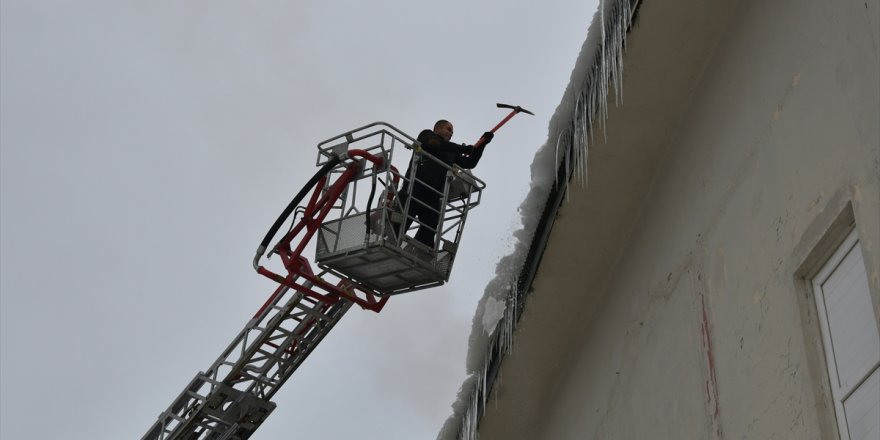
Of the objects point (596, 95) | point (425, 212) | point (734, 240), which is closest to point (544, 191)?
point (596, 95)

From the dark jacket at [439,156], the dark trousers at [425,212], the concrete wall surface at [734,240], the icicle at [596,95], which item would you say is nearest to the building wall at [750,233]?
the concrete wall surface at [734,240]

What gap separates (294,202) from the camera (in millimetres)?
10891

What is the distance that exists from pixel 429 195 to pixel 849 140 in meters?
5.87

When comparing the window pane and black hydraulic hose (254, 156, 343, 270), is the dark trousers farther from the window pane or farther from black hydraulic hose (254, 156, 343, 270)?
the window pane

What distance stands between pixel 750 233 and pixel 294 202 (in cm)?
572

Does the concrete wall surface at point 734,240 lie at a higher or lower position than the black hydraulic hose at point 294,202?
lower

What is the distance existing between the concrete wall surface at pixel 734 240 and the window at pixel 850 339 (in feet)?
0.19

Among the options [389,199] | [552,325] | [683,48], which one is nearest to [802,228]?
[683,48]

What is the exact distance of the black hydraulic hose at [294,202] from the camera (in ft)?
34.8

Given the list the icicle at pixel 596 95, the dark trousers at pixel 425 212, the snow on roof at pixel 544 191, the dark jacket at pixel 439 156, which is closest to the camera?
the icicle at pixel 596 95

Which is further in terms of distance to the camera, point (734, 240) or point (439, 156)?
point (439, 156)

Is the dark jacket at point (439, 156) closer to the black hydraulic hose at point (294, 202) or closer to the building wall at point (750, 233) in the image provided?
the black hydraulic hose at point (294, 202)

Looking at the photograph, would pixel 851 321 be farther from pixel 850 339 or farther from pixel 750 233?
pixel 750 233

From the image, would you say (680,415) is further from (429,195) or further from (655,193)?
(429,195)
